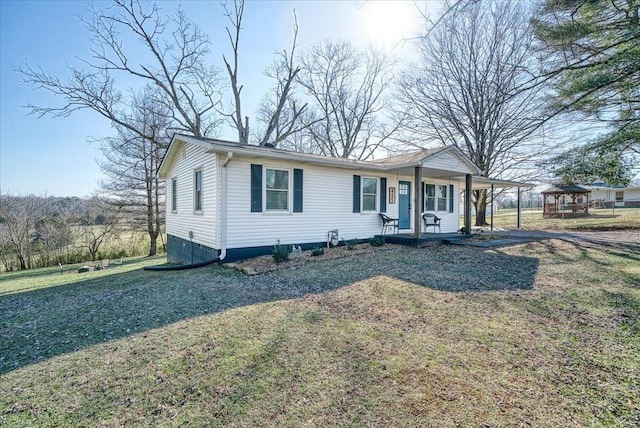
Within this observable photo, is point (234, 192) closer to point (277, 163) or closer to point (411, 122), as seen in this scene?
point (277, 163)

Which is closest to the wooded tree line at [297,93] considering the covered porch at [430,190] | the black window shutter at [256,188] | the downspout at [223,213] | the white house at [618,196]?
the covered porch at [430,190]

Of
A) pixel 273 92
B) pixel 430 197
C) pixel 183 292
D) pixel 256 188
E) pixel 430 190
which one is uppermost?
pixel 273 92

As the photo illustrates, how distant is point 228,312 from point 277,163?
5076mm

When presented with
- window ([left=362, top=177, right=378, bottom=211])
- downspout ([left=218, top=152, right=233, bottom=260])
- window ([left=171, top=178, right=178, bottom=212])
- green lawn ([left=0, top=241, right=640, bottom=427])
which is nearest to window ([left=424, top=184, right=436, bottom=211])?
window ([left=362, top=177, right=378, bottom=211])

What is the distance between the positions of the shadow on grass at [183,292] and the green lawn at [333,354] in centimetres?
5

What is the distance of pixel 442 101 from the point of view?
2106 centimetres

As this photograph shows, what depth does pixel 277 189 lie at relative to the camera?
29.0 feet

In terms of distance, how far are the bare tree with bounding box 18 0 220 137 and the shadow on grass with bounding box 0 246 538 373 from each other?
1317 centimetres

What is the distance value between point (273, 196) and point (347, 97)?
20.4 m

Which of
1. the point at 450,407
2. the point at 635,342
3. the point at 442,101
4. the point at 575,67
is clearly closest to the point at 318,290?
the point at 450,407

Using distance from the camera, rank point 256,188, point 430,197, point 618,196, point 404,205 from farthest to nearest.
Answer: point 618,196
point 430,197
point 404,205
point 256,188

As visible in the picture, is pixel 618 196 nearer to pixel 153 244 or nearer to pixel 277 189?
pixel 277 189

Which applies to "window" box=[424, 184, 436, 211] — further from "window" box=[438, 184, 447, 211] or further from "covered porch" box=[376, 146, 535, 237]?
"window" box=[438, 184, 447, 211]

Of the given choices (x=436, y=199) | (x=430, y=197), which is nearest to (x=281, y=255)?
(x=430, y=197)
